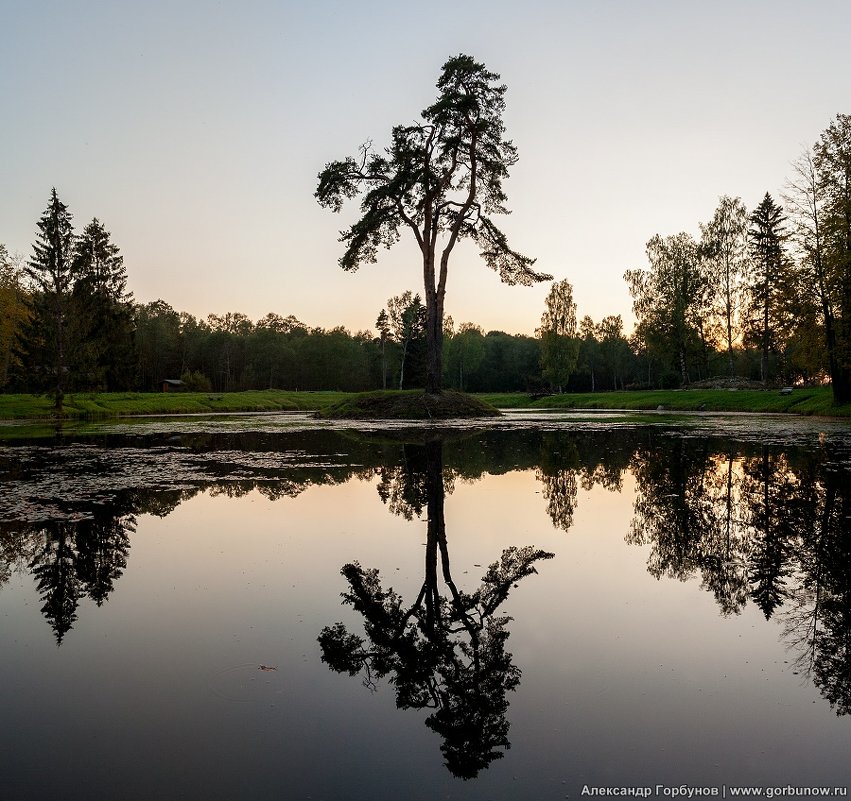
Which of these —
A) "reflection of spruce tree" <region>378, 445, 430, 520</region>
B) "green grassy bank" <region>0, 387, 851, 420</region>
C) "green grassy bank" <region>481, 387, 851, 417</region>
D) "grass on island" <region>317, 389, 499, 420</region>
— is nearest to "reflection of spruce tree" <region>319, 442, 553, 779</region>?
"reflection of spruce tree" <region>378, 445, 430, 520</region>

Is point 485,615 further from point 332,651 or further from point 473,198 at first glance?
point 473,198

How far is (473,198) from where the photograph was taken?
30.7m

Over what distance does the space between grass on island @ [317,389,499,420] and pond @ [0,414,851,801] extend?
22570 millimetres

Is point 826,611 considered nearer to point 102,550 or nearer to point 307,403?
point 102,550

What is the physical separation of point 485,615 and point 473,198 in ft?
94.4

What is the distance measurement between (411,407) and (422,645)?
1111 inches

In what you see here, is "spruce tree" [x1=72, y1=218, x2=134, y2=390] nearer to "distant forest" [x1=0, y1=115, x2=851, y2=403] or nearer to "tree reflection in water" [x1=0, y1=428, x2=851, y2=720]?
"distant forest" [x1=0, y1=115, x2=851, y2=403]

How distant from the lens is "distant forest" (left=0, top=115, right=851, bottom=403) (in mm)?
29641

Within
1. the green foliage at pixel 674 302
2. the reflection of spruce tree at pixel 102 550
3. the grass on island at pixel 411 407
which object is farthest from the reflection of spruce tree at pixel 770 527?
the green foliage at pixel 674 302

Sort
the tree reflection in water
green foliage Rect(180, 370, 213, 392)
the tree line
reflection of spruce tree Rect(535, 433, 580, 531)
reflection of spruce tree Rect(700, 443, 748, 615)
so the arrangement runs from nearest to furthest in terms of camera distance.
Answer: the tree reflection in water, reflection of spruce tree Rect(700, 443, 748, 615), reflection of spruce tree Rect(535, 433, 580, 531), the tree line, green foliage Rect(180, 370, 213, 392)

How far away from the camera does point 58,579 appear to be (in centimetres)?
548

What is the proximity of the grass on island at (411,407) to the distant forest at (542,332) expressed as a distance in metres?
16.1

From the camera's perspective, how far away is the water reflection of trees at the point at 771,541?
4.13 m

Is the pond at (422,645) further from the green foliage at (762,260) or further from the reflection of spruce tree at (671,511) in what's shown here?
the green foliage at (762,260)
